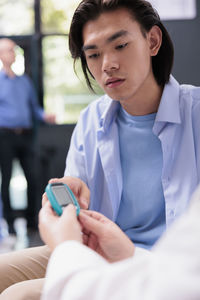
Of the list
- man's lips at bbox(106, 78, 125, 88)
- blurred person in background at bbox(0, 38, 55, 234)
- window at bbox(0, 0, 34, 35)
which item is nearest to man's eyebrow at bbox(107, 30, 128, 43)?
man's lips at bbox(106, 78, 125, 88)

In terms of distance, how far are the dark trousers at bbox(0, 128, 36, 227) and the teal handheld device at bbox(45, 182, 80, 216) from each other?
332cm

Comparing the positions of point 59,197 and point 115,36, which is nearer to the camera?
point 59,197

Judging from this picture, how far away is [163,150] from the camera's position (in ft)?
4.42

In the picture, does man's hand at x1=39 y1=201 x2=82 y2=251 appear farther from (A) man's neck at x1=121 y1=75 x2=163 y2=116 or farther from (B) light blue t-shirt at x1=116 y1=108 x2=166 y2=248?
(A) man's neck at x1=121 y1=75 x2=163 y2=116

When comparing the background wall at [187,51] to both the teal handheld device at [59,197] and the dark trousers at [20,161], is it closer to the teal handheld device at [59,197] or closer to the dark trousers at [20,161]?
the teal handheld device at [59,197]

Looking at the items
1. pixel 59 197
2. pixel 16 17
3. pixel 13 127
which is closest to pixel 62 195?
pixel 59 197

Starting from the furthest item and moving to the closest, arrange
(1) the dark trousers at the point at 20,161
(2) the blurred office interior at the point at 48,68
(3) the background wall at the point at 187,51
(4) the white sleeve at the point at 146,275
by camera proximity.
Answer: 1. (2) the blurred office interior at the point at 48,68
2. (1) the dark trousers at the point at 20,161
3. (3) the background wall at the point at 187,51
4. (4) the white sleeve at the point at 146,275

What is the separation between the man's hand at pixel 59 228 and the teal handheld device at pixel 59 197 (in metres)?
0.04

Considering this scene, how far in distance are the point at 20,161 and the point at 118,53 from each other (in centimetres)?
312

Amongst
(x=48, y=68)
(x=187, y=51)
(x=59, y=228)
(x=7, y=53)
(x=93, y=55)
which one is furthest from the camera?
(x=48, y=68)

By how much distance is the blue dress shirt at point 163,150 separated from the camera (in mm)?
1319

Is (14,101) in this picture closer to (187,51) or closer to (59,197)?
(187,51)

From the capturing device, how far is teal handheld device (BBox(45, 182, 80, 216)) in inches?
35.3

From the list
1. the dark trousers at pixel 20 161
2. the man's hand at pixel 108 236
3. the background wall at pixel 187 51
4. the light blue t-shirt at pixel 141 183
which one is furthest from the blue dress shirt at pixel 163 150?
the dark trousers at pixel 20 161
